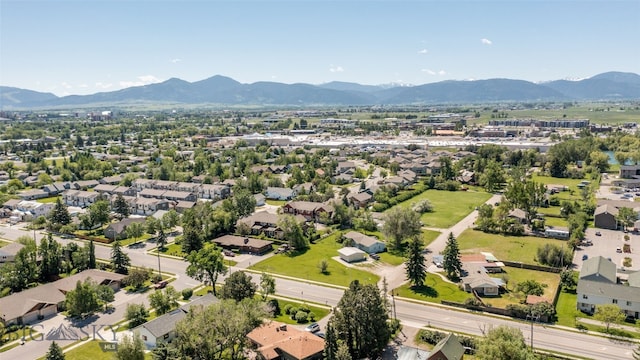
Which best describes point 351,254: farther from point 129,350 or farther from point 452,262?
point 129,350

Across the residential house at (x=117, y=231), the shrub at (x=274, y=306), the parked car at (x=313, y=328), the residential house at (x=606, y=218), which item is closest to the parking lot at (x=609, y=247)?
the residential house at (x=606, y=218)

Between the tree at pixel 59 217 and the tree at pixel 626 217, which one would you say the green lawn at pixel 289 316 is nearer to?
the tree at pixel 59 217

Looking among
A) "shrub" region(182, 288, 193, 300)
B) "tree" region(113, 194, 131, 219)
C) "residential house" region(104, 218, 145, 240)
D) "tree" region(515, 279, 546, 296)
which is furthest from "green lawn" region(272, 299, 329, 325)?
"tree" region(113, 194, 131, 219)

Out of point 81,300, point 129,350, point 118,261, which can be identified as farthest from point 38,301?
point 129,350

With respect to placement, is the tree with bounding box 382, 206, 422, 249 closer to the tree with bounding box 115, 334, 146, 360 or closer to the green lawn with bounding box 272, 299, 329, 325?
the green lawn with bounding box 272, 299, 329, 325

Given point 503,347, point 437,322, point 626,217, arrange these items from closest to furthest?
point 503,347 → point 437,322 → point 626,217

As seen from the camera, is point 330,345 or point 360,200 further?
point 360,200

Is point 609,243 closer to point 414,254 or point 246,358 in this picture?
point 414,254
